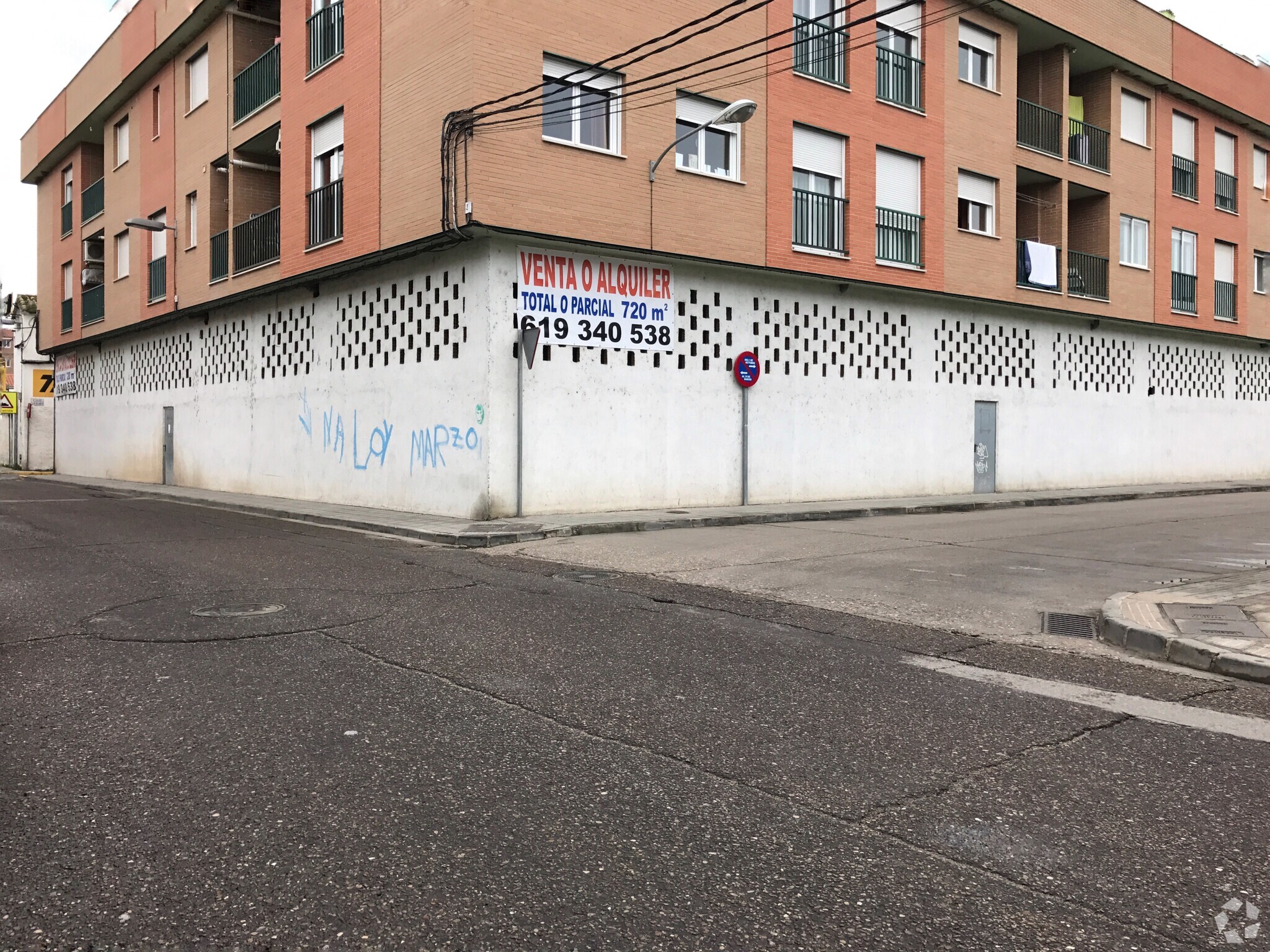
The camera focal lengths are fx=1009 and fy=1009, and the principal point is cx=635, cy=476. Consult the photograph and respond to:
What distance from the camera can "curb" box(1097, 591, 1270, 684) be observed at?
19.1 feet

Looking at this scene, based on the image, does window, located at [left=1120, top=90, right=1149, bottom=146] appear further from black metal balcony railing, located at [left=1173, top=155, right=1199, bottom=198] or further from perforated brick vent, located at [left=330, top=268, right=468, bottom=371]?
perforated brick vent, located at [left=330, top=268, right=468, bottom=371]

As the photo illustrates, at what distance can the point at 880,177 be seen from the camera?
19828 millimetres

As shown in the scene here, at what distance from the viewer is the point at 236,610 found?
730cm

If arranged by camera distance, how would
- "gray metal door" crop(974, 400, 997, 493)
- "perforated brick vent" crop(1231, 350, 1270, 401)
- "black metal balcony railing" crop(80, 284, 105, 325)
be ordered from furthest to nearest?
"perforated brick vent" crop(1231, 350, 1270, 401) < "black metal balcony railing" crop(80, 284, 105, 325) < "gray metal door" crop(974, 400, 997, 493)

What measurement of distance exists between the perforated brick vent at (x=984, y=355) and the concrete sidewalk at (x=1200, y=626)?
1315 cm

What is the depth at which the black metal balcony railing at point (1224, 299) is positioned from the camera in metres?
27.9

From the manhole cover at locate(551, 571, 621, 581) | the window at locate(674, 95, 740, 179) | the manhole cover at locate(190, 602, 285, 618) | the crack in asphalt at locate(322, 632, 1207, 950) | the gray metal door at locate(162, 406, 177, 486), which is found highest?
the window at locate(674, 95, 740, 179)

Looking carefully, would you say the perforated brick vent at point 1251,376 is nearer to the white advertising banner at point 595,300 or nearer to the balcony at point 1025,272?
the balcony at point 1025,272

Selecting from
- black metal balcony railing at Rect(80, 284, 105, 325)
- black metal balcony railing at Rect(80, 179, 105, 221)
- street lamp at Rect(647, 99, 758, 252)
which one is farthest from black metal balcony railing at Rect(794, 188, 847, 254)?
black metal balcony railing at Rect(80, 179, 105, 221)

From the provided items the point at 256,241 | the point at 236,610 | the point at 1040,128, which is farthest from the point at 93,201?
the point at 236,610

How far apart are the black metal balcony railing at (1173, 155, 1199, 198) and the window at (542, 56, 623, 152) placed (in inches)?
704

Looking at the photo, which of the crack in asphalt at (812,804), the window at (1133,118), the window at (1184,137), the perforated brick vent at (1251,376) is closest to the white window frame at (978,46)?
the window at (1133,118)

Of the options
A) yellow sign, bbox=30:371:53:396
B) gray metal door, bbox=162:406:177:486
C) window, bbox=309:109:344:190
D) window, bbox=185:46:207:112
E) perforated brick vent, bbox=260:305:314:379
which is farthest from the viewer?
yellow sign, bbox=30:371:53:396

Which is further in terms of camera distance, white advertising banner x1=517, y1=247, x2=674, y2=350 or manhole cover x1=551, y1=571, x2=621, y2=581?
white advertising banner x1=517, y1=247, x2=674, y2=350
